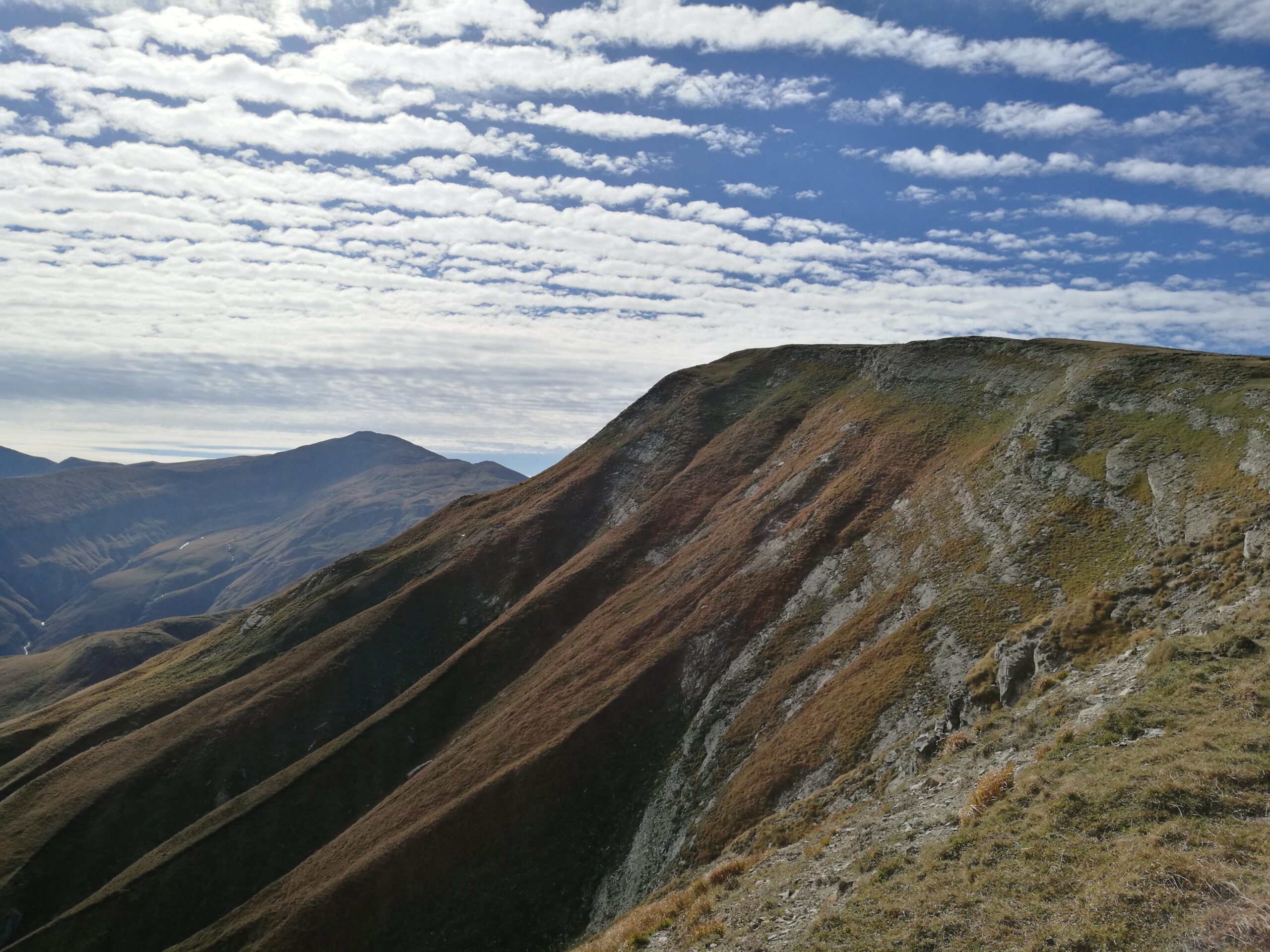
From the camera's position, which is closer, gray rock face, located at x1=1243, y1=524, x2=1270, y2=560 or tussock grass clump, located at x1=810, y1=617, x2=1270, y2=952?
tussock grass clump, located at x1=810, y1=617, x2=1270, y2=952

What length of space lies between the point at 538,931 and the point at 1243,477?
51682 mm

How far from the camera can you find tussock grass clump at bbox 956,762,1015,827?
20875 millimetres

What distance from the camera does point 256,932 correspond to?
56.2m

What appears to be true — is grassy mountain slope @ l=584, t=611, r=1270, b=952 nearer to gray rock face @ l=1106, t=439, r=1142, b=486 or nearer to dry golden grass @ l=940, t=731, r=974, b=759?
dry golden grass @ l=940, t=731, r=974, b=759

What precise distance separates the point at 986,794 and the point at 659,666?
42.3 metres

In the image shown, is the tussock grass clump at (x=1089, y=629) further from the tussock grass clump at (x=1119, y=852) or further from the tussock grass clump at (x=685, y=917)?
the tussock grass clump at (x=685, y=917)

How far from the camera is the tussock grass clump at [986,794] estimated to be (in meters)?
20.9

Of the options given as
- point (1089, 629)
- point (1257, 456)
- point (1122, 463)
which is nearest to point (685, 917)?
point (1089, 629)

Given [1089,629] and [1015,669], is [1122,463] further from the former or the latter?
[1015,669]

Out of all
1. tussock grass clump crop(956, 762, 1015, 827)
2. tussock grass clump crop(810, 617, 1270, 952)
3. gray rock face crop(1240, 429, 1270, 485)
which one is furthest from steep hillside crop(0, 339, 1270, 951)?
tussock grass clump crop(956, 762, 1015, 827)

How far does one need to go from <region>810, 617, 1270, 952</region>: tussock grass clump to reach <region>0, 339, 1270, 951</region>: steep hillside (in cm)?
350

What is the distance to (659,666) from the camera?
62094 millimetres

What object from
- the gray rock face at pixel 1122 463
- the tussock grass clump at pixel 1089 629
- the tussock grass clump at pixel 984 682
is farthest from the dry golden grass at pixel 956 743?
the gray rock face at pixel 1122 463

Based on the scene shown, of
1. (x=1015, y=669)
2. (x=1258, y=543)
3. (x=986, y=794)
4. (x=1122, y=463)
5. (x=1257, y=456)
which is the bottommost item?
(x=1015, y=669)
